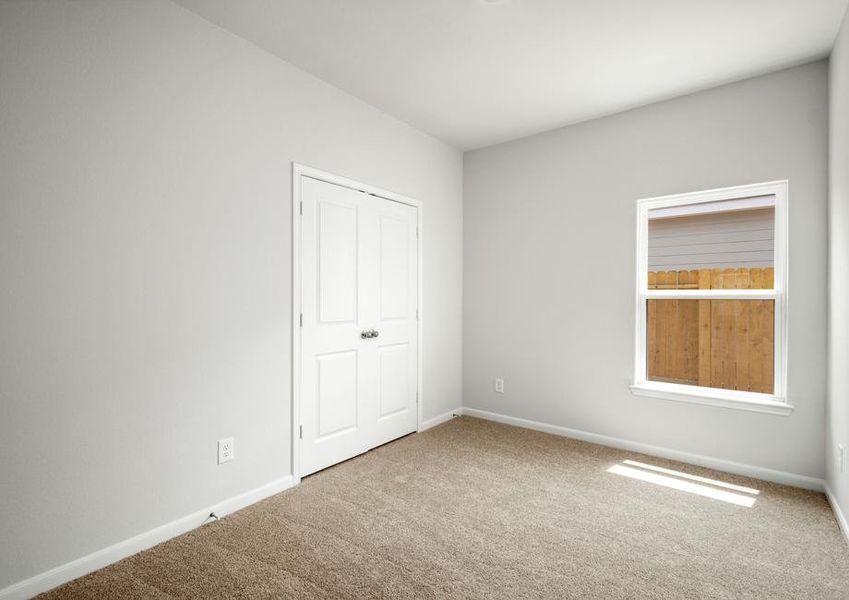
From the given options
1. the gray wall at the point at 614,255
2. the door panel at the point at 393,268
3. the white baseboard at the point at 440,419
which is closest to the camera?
the gray wall at the point at 614,255

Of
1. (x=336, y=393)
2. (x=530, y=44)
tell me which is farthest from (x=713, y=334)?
(x=336, y=393)

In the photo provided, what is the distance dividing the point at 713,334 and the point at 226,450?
3.49 meters

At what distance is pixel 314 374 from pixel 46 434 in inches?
58.1

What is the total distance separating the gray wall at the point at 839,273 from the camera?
2.29 metres

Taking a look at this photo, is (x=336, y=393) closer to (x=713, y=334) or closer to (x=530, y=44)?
(x=530, y=44)

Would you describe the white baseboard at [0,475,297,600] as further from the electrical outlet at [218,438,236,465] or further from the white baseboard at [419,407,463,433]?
the white baseboard at [419,407,463,433]

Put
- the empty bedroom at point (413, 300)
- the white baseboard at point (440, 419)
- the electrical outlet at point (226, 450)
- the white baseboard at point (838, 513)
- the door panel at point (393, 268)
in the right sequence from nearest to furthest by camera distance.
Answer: the empty bedroom at point (413, 300) → the white baseboard at point (838, 513) → the electrical outlet at point (226, 450) → the door panel at point (393, 268) → the white baseboard at point (440, 419)

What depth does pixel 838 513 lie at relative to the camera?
243 cm

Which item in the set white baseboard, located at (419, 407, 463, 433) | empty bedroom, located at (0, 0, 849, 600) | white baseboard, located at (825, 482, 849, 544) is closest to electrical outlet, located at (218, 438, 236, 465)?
empty bedroom, located at (0, 0, 849, 600)

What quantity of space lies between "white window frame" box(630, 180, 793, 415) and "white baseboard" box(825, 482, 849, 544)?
49 centimetres

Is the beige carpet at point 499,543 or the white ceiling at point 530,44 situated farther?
the white ceiling at point 530,44

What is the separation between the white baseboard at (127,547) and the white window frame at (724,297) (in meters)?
2.89

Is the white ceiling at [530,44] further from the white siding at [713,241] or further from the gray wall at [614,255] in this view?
the white siding at [713,241]

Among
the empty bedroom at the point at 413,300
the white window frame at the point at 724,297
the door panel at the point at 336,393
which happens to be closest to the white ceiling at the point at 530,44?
the empty bedroom at the point at 413,300
